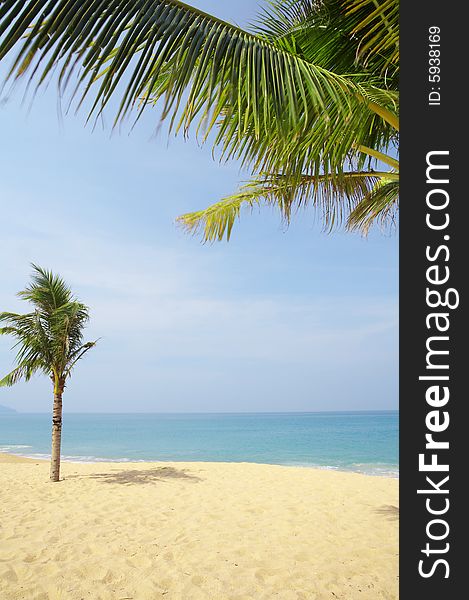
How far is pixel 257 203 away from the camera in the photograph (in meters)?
4.95

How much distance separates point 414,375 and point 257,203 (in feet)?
12.1

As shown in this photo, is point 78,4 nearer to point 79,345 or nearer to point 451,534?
point 451,534

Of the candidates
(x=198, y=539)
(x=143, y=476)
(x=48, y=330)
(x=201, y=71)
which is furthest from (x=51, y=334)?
(x=201, y=71)

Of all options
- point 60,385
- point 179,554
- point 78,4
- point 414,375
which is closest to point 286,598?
point 179,554

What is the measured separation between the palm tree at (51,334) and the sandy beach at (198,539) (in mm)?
1812

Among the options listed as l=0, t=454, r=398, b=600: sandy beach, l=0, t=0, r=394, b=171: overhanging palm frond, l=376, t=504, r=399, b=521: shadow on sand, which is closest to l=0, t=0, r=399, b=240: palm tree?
l=0, t=0, r=394, b=171: overhanging palm frond

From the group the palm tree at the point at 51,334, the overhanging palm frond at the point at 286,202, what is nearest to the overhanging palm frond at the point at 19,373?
the palm tree at the point at 51,334

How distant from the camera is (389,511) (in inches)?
270

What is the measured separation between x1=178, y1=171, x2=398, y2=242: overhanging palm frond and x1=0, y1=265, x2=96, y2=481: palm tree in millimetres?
4765

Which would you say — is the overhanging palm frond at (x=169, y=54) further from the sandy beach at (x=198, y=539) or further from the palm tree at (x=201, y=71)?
the sandy beach at (x=198, y=539)

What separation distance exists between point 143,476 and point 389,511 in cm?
489

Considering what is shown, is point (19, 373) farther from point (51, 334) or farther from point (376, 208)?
point (376, 208)

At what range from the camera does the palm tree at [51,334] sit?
9.09m

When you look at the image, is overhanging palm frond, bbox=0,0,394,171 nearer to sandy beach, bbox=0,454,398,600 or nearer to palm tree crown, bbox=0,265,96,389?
sandy beach, bbox=0,454,398,600
